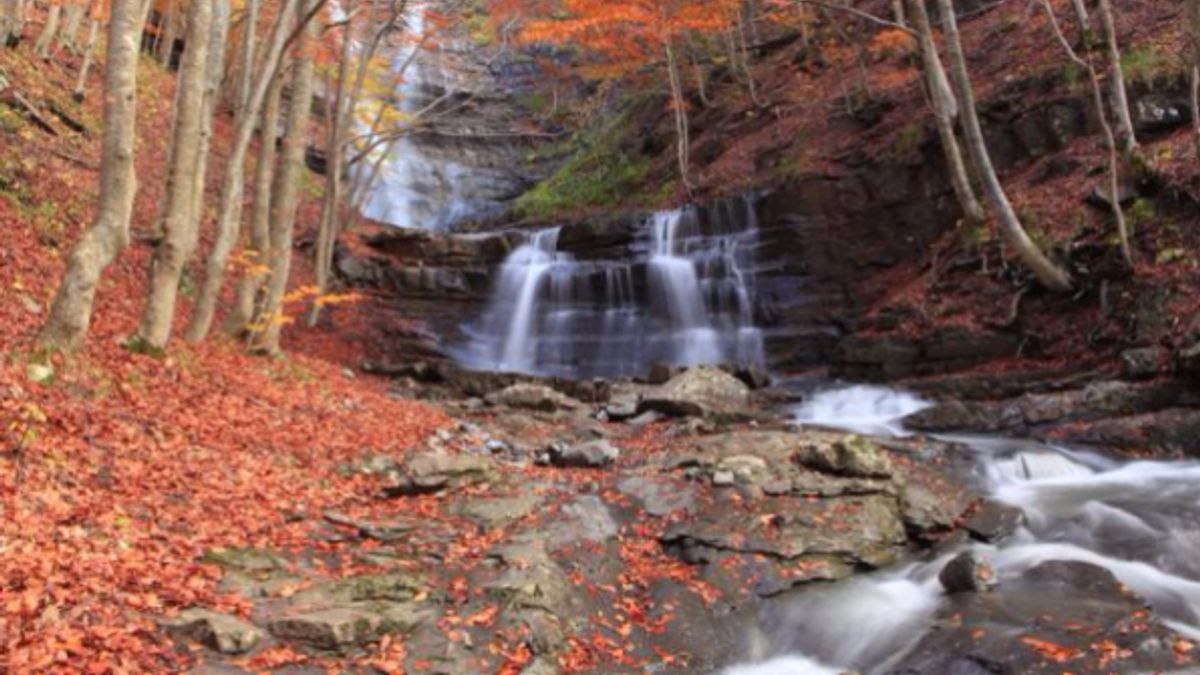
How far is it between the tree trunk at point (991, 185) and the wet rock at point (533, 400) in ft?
25.5

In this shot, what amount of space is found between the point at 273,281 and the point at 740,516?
334 inches

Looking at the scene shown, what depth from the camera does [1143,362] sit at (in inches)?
427

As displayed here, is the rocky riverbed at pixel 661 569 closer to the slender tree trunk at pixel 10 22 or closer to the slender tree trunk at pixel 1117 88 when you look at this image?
the slender tree trunk at pixel 1117 88

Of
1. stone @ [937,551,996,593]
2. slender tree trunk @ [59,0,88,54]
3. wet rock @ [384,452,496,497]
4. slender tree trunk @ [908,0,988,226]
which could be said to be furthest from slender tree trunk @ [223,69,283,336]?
slender tree trunk @ [59,0,88,54]

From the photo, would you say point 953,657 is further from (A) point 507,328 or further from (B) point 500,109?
(B) point 500,109

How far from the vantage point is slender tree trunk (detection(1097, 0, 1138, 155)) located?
1272 cm

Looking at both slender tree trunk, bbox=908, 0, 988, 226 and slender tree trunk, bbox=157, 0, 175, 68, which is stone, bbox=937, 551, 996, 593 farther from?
slender tree trunk, bbox=157, 0, 175, 68

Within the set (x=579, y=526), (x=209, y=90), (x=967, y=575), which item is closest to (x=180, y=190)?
(x=209, y=90)

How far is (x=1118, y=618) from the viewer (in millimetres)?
5695

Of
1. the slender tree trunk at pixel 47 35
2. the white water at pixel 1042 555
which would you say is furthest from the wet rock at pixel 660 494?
the slender tree trunk at pixel 47 35

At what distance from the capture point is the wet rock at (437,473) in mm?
7891

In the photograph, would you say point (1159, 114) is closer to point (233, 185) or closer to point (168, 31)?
point (233, 185)

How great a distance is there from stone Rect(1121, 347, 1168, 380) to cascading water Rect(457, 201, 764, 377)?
7.91 meters

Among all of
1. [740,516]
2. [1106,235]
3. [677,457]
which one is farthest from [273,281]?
[1106,235]
